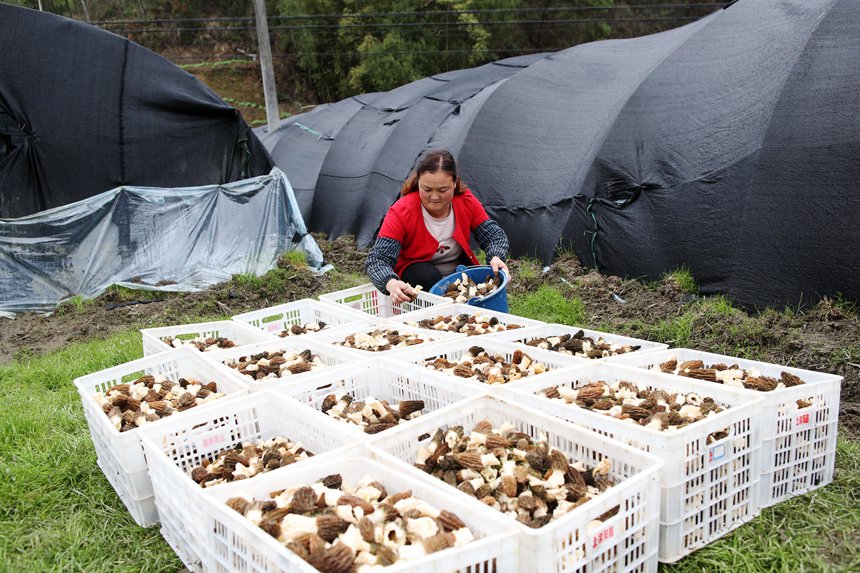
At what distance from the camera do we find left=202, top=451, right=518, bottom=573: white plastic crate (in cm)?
149

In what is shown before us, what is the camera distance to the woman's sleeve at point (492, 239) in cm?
437

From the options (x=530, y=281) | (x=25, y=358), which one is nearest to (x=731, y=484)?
(x=530, y=281)

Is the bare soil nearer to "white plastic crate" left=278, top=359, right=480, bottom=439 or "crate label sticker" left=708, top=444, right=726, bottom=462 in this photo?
"crate label sticker" left=708, top=444, right=726, bottom=462

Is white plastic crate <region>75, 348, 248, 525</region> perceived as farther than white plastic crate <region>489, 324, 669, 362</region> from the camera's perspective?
No

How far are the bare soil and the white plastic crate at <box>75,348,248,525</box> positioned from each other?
9.48 ft

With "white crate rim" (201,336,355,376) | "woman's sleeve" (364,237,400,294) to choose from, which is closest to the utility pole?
"woman's sleeve" (364,237,400,294)

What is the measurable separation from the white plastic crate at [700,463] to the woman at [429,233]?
1903mm

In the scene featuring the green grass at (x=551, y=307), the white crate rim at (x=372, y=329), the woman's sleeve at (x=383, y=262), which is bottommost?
the green grass at (x=551, y=307)

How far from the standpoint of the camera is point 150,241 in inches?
301

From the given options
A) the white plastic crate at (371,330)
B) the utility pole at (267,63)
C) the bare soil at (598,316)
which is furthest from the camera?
the utility pole at (267,63)

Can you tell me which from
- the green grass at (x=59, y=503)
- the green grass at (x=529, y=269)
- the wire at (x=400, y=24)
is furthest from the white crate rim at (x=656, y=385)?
the wire at (x=400, y=24)

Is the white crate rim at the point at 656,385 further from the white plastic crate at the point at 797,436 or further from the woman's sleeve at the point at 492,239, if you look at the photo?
the woman's sleeve at the point at 492,239

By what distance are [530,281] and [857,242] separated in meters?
2.69

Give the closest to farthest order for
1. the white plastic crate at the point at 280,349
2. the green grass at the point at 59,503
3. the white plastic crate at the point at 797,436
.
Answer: the white plastic crate at the point at 797,436
the green grass at the point at 59,503
the white plastic crate at the point at 280,349
